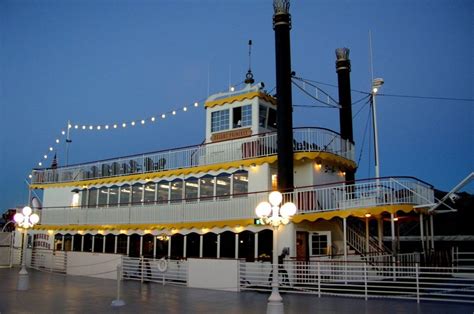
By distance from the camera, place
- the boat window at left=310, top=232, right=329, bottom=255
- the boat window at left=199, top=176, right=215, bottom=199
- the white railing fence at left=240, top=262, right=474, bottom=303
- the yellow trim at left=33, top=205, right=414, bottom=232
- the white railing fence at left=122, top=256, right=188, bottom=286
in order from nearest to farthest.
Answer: the white railing fence at left=240, top=262, right=474, bottom=303 → the yellow trim at left=33, top=205, right=414, bottom=232 → the boat window at left=310, top=232, right=329, bottom=255 → the white railing fence at left=122, top=256, right=188, bottom=286 → the boat window at left=199, top=176, right=215, bottom=199

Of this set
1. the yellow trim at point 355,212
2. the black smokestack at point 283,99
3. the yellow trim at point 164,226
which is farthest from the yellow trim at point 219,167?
the yellow trim at point 355,212

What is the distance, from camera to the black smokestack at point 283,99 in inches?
696

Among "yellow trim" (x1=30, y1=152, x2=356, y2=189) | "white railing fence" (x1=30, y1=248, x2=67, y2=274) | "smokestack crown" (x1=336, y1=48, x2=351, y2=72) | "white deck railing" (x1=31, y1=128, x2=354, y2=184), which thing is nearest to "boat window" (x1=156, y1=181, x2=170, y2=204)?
"yellow trim" (x1=30, y1=152, x2=356, y2=189)

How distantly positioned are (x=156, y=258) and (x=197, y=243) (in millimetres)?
2495

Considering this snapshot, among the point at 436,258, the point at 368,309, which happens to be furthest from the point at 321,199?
the point at 368,309

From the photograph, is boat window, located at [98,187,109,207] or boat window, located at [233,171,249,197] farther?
boat window, located at [98,187,109,207]

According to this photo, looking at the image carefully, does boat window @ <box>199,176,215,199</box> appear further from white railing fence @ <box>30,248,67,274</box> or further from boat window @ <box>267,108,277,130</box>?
white railing fence @ <box>30,248,67,274</box>

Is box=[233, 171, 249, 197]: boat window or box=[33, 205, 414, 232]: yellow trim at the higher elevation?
box=[233, 171, 249, 197]: boat window

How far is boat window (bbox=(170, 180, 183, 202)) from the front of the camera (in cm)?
2233

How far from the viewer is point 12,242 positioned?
3061cm

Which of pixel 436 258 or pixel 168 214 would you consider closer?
pixel 436 258

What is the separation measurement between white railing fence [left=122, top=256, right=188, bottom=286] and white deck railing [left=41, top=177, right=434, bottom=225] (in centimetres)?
199

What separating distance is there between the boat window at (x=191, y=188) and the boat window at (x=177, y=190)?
38 cm

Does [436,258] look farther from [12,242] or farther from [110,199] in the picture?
[12,242]
